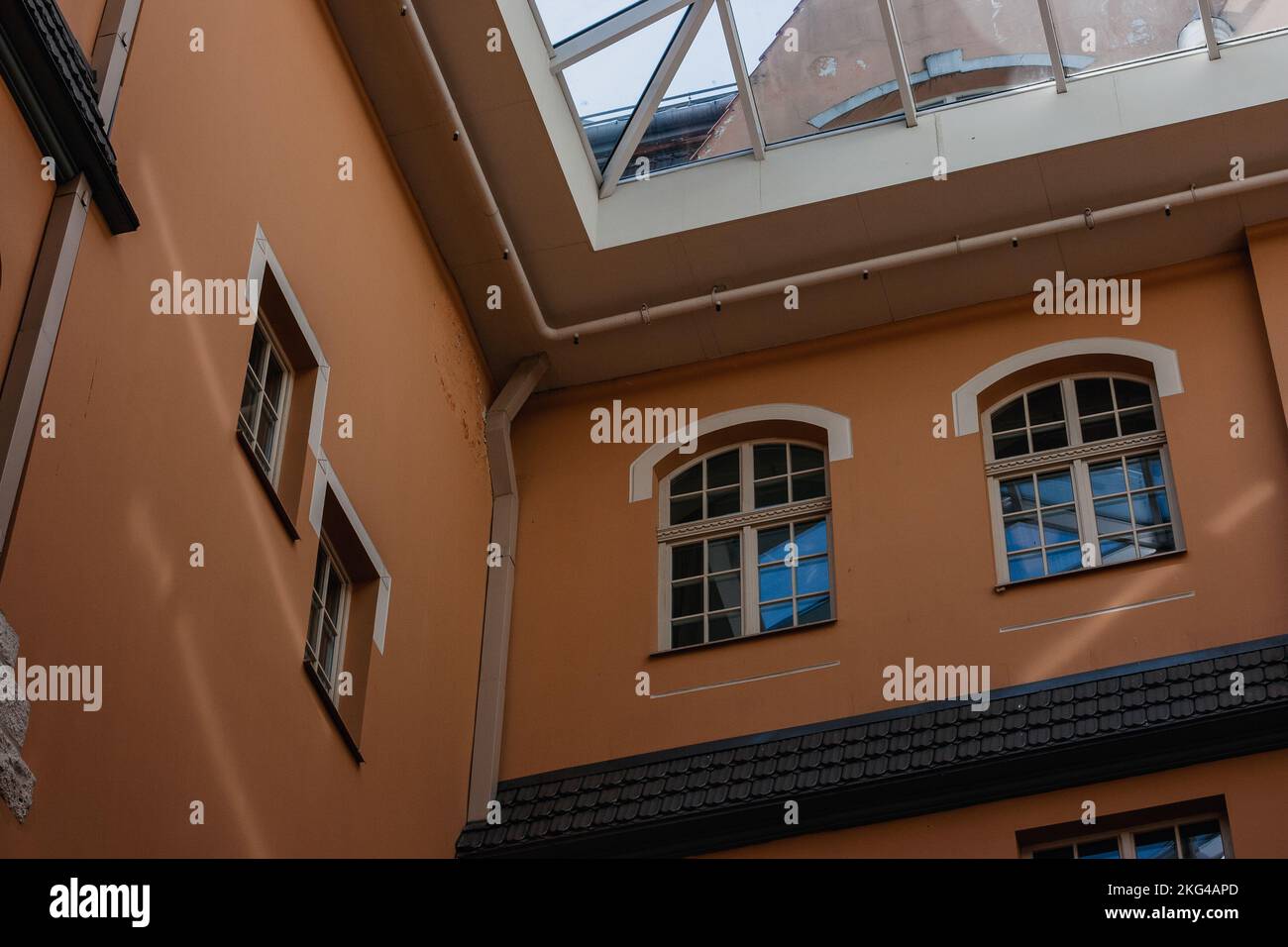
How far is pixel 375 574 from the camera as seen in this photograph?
40.3 ft

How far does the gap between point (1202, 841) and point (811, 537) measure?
4.09 m

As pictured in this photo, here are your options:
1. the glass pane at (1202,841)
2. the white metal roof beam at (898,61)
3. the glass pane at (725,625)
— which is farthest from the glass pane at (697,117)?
the glass pane at (1202,841)

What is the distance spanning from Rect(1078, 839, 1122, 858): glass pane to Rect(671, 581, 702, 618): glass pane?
12.3 ft

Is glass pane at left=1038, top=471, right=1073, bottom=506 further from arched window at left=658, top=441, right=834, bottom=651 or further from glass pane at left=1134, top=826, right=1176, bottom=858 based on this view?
glass pane at left=1134, top=826, right=1176, bottom=858

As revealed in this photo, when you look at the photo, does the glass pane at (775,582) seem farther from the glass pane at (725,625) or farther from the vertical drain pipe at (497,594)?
the vertical drain pipe at (497,594)

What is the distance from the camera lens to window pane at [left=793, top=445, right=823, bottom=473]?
14828 mm

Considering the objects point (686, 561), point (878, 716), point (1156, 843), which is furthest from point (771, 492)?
point (1156, 843)

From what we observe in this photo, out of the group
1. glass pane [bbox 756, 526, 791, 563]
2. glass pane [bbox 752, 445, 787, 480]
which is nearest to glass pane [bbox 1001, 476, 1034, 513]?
glass pane [bbox 756, 526, 791, 563]

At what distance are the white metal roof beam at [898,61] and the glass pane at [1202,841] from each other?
6.20m

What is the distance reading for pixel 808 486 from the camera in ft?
48.2

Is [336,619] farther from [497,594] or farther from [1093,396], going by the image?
[1093,396]

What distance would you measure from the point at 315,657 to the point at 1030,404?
6223mm

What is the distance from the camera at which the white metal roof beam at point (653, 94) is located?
14.3 meters

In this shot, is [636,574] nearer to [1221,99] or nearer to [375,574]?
[375,574]
